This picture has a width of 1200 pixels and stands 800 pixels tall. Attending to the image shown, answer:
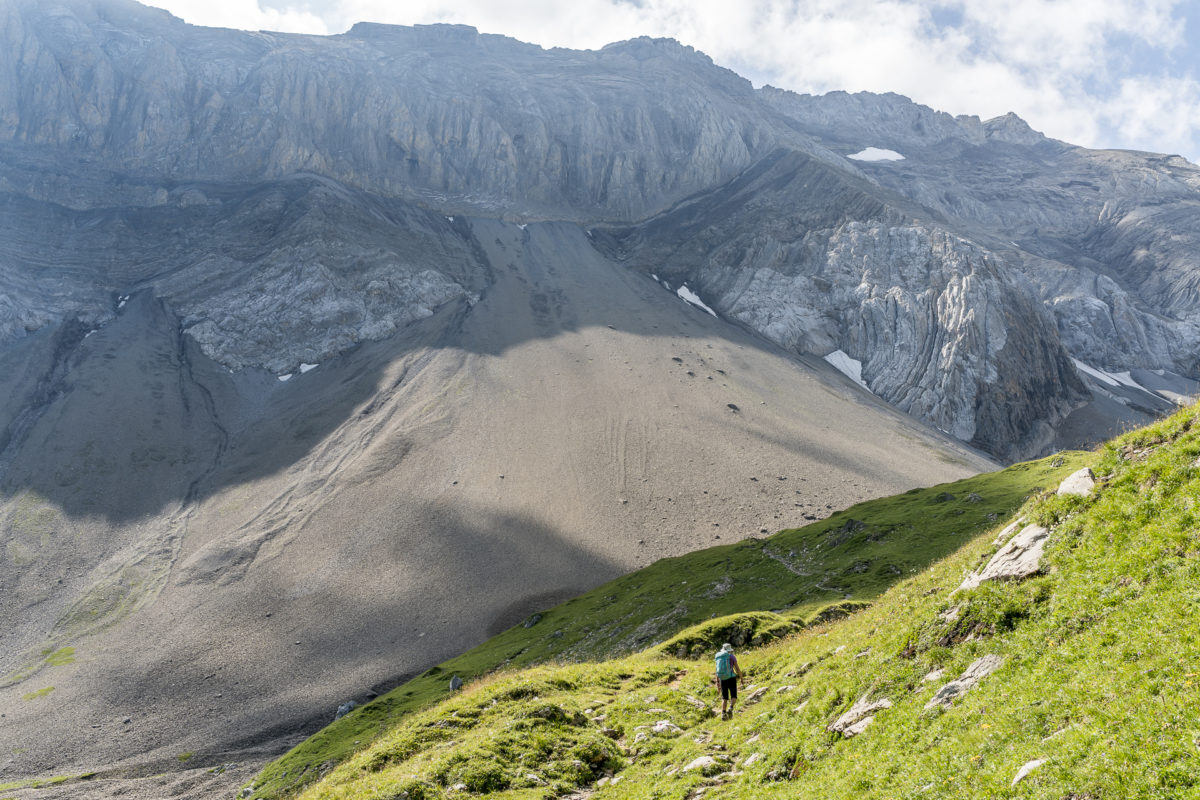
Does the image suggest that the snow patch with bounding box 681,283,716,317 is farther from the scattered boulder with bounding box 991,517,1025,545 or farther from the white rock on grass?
the white rock on grass

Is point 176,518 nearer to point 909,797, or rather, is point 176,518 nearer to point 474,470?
point 474,470

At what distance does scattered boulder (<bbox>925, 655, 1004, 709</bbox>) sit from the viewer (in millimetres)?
14102

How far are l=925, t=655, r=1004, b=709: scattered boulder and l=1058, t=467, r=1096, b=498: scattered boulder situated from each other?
539 cm

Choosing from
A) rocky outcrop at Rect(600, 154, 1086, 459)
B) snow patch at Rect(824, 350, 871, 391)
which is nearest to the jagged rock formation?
rocky outcrop at Rect(600, 154, 1086, 459)

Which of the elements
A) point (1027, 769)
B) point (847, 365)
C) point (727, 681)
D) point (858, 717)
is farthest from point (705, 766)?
point (847, 365)

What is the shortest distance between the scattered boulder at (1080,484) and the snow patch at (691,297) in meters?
170

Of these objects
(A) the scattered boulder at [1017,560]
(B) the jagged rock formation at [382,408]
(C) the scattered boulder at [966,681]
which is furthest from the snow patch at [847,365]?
(C) the scattered boulder at [966,681]

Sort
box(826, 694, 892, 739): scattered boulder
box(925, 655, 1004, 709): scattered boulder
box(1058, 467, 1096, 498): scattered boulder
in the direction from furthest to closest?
box(1058, 467, 1096, 498): scattered boulder → box(826, 694, 892, 739): scattered boulder → box(925, 655, 1004, 709): scattered boulder

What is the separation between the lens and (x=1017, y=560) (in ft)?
54.8

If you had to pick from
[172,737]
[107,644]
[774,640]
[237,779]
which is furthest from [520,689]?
[107,644]

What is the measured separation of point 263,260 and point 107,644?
124 meters

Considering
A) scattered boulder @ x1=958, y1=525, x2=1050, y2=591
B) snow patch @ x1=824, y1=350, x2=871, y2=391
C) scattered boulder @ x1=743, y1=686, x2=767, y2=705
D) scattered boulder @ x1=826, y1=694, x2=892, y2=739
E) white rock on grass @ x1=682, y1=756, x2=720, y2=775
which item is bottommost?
scattered boulder @ x1=743, y1=686, x2=767, y2=705

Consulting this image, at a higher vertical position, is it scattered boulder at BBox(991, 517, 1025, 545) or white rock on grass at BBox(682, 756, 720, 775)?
scattered boulder at BBox(991, 517, 1025, 545)

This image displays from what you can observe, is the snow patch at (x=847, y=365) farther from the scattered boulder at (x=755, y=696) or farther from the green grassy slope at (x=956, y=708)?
the scattered boulder at (x=755, y=696)
